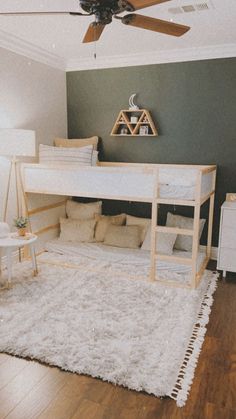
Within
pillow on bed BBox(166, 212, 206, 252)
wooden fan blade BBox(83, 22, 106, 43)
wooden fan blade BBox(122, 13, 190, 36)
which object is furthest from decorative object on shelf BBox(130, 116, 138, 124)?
wooden fan blade BBox(122, 13, 190, 36)

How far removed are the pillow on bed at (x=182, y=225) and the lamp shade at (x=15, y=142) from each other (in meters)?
1.85

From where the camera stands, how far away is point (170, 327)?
2.56 m

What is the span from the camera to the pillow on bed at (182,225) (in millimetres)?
3898

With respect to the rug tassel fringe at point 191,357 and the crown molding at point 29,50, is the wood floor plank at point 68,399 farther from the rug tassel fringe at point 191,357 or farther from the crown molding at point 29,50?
the crown molding at point 29,50

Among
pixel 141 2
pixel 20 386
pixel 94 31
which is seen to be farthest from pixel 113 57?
pixel 20 386

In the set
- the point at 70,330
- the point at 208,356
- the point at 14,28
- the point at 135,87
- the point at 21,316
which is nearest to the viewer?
the point at 208,356

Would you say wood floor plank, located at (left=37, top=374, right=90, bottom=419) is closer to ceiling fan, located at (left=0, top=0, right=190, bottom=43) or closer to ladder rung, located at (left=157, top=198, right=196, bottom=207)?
ladder rung, located at (left=157, top=198, right=196, bottom=207)

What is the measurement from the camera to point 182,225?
397cm

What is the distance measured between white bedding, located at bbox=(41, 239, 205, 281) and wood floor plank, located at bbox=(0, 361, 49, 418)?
1.62 meters

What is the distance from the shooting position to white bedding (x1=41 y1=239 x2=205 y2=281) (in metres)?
3.60

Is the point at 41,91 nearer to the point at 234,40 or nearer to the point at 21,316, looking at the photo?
the point at 234,40

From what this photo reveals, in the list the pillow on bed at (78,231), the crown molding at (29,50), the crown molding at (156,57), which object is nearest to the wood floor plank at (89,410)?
the pillow on bed at (78,231)

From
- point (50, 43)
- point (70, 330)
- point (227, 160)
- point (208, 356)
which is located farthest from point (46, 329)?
point (50, 43)

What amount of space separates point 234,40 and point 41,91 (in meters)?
2.28
